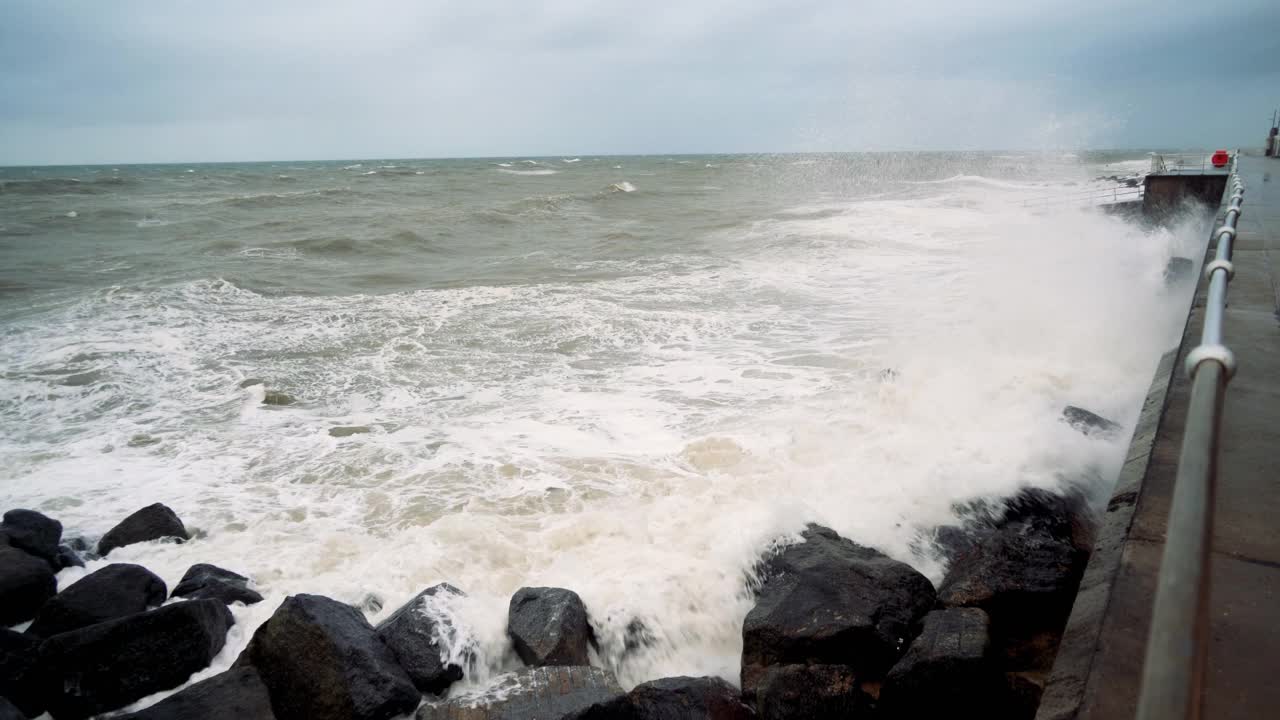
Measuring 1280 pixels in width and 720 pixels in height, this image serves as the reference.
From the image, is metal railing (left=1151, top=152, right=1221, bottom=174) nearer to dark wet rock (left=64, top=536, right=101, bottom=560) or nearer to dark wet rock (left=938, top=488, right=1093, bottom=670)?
dark wet rock (left=938, top=488, right=1093, bottom=670)

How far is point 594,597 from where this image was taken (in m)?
3.88

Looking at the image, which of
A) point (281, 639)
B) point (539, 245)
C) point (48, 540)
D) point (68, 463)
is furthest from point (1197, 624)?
point (539, 245)

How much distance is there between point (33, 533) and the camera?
14.0 ft

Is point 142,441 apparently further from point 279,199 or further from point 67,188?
point 67,188

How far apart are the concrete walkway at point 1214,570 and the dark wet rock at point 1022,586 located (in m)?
0.50

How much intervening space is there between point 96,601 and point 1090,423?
590 cm

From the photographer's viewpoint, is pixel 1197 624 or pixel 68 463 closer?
pixel 1197 624

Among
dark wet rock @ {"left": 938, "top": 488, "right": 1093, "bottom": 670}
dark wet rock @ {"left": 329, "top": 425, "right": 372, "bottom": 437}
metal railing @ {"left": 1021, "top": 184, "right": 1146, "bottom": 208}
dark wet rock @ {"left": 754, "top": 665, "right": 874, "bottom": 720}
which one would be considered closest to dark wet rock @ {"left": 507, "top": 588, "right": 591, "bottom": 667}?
dark wet rock @ {"left": 754, "top": 665, "right": 874, "bottom": 720}

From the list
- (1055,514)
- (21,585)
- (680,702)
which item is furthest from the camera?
(1055,514)

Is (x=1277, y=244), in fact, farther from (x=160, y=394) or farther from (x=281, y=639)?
(x=160, y=394)

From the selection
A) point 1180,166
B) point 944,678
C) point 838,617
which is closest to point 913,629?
point 838,617

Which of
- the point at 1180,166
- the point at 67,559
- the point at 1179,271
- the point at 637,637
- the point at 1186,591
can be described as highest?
the point at 1180,166

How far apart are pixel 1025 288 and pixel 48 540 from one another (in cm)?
1080

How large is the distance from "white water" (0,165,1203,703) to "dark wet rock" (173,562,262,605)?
0.12m
